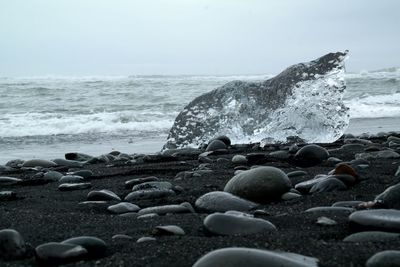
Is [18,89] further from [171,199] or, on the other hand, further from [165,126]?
[171,199]

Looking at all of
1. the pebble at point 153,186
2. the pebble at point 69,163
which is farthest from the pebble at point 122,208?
the pebble at point 69,163

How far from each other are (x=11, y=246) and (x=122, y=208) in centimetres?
84

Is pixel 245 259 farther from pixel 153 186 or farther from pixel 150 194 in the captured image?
pixel 153 186

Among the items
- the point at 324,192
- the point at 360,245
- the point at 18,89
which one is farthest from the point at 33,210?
the point at 18,89

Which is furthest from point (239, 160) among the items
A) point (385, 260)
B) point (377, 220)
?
point (385, 260)

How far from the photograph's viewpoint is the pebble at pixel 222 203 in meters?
2.25

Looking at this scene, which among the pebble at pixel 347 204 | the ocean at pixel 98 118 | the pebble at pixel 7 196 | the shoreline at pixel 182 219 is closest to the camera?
the shoreline at pixel 182 219

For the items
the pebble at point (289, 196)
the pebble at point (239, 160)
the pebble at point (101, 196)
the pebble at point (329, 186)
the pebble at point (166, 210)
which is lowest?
the pebble at point (239, 160)

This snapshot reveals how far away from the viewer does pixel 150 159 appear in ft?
15.5

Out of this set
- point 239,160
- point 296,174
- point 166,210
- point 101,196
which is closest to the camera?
point 166,210

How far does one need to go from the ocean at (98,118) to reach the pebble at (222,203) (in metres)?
4.67

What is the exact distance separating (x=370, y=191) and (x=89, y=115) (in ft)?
32.4

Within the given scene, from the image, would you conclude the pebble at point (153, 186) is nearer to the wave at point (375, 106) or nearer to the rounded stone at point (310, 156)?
the rounded stone at point (310, 156)

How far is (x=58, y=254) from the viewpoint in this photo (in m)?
1.51
